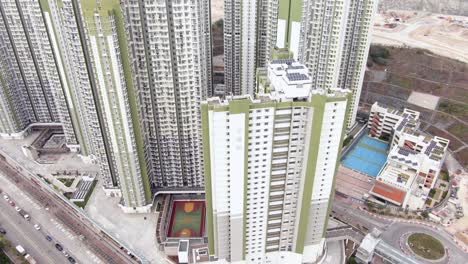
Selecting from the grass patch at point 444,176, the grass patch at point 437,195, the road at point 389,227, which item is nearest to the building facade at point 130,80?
the road at point 389,227

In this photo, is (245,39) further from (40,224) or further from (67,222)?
(40,224)

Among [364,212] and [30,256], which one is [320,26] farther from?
[30,256]

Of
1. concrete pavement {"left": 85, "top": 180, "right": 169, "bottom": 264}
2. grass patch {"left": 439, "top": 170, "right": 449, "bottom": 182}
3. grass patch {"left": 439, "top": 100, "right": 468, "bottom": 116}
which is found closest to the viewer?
concrete pavement {"left": 85, "top": 180, "right": 169, "bottom": 264}

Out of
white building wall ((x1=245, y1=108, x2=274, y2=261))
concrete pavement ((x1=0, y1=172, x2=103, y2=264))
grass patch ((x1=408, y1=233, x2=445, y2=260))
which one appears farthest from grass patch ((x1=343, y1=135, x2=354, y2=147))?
concrete pavement ((x1=0, y1=172, x2=103, y2=264))

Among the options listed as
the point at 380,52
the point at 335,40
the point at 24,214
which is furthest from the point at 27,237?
the point at 380,52

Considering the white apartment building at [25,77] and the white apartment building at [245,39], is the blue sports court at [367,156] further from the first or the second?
the white apartment building at [25,77]

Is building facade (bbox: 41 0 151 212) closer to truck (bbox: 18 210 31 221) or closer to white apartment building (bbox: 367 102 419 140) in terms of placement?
truck (bbox: 18 210 31 221)
